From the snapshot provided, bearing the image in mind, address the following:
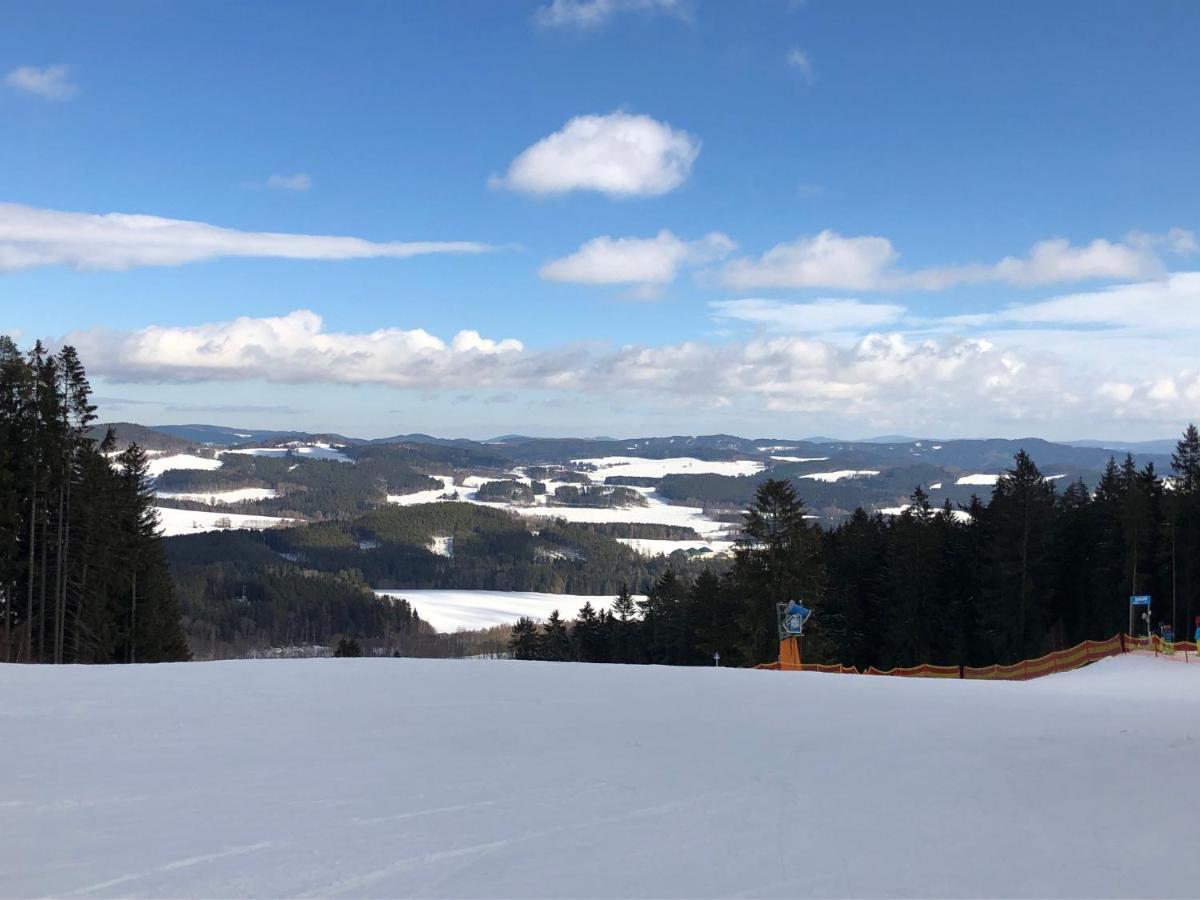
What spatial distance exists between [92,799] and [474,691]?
5669mm

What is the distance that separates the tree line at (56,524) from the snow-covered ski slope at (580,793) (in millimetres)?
19176

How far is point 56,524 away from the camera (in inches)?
1148

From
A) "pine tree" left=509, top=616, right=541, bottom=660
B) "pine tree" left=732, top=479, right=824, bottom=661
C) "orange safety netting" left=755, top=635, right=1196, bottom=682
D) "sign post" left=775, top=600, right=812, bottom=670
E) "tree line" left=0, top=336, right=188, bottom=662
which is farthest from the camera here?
"pine tree" left=509, top=616, right=541, bottom=660

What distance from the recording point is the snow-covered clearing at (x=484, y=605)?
491 feet

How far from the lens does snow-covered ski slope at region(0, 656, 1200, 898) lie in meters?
5.42

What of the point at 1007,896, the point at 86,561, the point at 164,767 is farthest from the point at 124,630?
Answer: the point at 1007,896

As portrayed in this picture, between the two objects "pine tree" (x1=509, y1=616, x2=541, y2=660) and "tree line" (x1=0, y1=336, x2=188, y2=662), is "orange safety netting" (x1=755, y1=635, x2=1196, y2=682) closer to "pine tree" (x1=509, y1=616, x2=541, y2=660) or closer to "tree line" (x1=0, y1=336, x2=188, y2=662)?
"tree line" (x1=0, y1=336, x2=188, y2=662)

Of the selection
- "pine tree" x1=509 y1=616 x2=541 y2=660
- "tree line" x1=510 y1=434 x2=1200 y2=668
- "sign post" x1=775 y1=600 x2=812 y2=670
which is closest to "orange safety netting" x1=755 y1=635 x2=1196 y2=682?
"sign post" x1=775 y1=600 x2=812 y2=670

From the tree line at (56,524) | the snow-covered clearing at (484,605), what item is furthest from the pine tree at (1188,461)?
the snow-covered clearing at (484,605)

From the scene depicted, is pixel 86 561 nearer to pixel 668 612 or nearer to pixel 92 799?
pixel 92 799

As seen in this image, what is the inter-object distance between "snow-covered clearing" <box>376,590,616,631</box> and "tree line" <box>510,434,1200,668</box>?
10343cm

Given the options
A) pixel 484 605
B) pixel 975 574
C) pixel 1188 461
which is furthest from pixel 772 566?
pixel 484 605

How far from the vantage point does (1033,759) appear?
26.9 feet

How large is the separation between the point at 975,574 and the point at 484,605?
13500cm
